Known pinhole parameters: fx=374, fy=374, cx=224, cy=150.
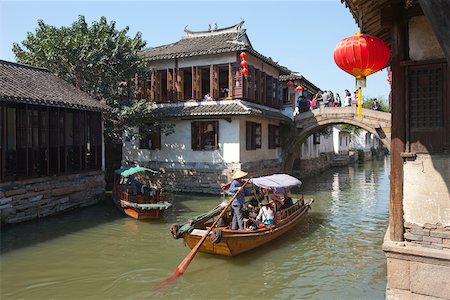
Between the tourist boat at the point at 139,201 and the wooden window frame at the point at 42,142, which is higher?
the wooden window frame at the point at 42,142

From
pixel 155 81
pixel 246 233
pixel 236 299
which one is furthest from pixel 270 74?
pixel 236 299

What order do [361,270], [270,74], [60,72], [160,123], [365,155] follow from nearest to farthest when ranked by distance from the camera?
[361,270] → [60,72] → [160,123] → [270,74] → [365,155]

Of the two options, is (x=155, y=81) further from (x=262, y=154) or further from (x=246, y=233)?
(x=246, y=233)

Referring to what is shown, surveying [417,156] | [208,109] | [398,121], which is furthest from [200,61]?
[417,156]

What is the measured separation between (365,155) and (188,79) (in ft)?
92.5

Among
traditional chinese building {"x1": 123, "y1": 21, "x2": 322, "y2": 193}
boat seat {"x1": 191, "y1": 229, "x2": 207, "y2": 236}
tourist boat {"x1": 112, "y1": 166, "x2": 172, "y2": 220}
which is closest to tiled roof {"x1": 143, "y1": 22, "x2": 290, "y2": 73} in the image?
traditional chinese building {"x1": 123, "y1": 21, "x2": 322, "y2": 193}

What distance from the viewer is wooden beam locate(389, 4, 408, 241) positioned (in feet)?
17.3

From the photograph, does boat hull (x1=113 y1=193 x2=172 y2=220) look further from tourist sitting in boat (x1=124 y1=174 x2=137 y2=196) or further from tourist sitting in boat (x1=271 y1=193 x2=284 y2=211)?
tourist sitting in boat (x1=271 y1=193 x2=284 y2=211)

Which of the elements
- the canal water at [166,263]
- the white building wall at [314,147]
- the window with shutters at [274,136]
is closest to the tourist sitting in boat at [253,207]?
the canal water at [166,263]

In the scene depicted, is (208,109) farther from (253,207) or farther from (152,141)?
(253,207)

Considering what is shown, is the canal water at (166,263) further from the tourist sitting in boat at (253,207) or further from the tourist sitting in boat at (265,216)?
the tourist sitting in boat at (253,207)

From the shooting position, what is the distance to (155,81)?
18859 millimetres

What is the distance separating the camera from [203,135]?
57.8ft

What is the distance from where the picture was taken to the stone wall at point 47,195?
10.8 meters
